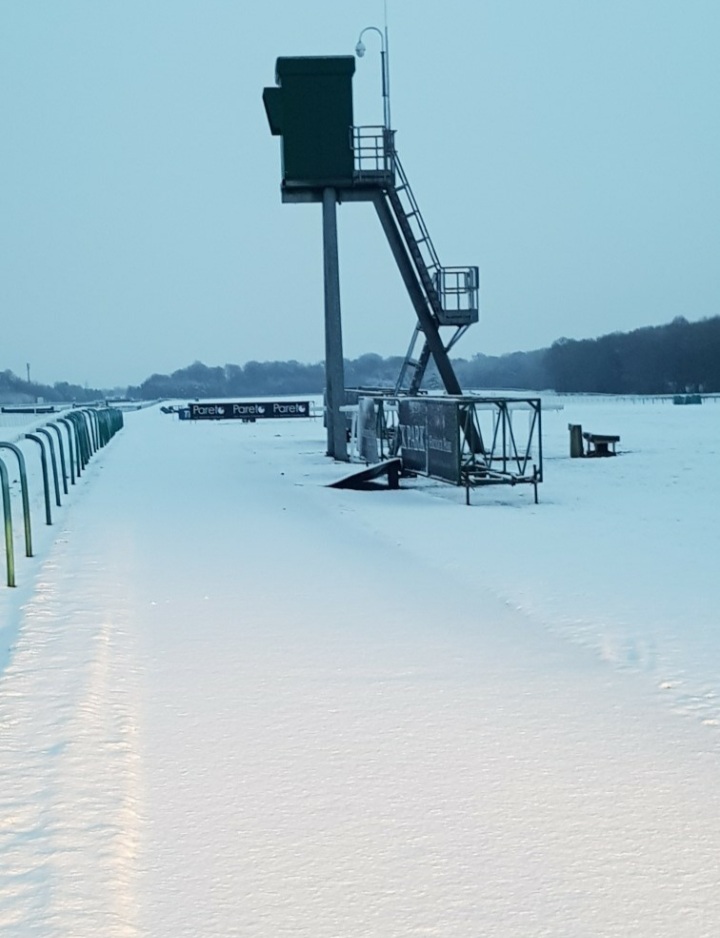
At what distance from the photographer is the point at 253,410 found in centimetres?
5834

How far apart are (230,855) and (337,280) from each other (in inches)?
874

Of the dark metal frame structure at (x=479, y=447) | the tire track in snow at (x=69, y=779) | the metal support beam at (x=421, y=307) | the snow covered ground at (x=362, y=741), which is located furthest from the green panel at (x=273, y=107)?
the tire track in snow at (x=69, y=779)

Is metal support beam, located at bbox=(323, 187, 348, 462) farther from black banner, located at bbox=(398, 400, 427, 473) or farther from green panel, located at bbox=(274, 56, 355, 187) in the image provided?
black banner, located at bbox=(398, 400, 427, 473)

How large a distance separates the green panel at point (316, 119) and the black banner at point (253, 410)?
3309 cm

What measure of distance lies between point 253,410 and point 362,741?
177ft

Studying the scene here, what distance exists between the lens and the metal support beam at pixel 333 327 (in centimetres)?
2484

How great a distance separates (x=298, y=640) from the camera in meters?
6.95

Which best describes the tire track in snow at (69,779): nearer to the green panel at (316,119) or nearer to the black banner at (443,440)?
the black banner at (443,440)

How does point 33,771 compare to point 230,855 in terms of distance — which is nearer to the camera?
point 230,855

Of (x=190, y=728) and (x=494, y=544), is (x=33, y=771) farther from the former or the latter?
(x=494, y=544)

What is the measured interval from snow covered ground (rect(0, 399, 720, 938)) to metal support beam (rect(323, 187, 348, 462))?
570 inches

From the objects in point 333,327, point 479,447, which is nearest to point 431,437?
point 479,447

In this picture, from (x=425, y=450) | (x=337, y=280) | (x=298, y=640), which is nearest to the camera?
(x=298, y=640)

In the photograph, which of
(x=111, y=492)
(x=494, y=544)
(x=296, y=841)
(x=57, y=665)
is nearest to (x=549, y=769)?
(x=296, y=841)
